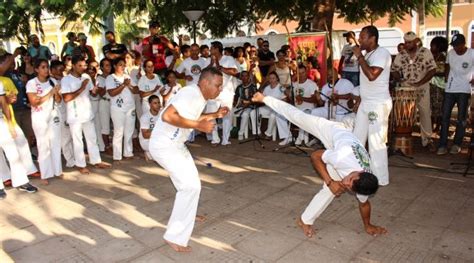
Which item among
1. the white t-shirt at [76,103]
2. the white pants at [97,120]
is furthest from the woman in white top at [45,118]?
the white pants at [97,120]

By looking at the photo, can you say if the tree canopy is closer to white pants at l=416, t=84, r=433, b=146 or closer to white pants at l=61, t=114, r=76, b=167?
white pants at l=61, t=114, r=76, b=167

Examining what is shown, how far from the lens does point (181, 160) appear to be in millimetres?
4145

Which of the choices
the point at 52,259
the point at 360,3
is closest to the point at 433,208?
the point at 52,259

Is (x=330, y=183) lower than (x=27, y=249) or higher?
higher

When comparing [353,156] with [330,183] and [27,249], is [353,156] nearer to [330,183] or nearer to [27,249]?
[330,183]

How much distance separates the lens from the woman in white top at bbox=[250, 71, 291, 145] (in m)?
8.64

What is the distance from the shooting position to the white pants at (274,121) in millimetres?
8625

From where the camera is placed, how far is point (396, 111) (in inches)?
288

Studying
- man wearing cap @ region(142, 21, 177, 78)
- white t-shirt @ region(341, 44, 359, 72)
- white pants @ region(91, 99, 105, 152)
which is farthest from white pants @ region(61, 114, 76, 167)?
white t-shirt @ region(341, 44, 359, 72)

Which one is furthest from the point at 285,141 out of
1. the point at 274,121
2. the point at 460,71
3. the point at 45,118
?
the point at 45,118

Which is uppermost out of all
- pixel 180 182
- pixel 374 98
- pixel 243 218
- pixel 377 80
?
pixel 377 80

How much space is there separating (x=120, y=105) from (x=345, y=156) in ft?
15.5

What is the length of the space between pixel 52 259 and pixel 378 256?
3.08 metres

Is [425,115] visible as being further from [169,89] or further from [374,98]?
[169,89]
